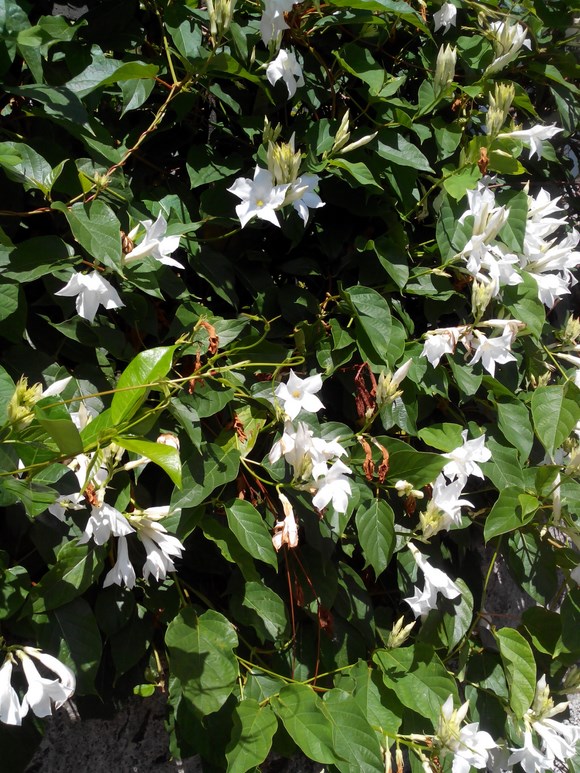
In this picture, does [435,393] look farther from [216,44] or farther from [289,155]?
[216,44]

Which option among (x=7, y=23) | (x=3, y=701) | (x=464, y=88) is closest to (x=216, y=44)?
(x=7, y=23)

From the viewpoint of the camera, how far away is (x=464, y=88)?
5.02ft

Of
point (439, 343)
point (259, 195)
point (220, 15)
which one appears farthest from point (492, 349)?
point (220, 15)

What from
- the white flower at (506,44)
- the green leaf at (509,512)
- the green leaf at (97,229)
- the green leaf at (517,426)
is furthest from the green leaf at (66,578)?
the white flower at (506,44)

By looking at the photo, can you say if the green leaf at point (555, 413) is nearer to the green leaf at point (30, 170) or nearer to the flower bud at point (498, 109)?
the flower bud at point (498, 109)

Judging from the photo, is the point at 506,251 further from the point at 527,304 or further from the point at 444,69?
the point at 444,69

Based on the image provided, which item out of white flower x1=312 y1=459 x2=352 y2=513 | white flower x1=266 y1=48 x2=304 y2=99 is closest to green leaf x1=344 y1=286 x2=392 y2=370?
white flower x1=312 y1=459 x2=352 y2=513

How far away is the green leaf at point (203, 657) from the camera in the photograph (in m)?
1.13

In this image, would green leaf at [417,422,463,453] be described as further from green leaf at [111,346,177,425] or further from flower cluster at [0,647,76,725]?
flower cluster at [0,647,76,725]

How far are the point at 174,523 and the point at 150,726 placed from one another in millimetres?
520

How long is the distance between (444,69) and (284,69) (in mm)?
361

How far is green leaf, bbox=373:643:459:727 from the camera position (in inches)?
52.8

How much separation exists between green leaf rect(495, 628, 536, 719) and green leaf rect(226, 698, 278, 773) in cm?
53

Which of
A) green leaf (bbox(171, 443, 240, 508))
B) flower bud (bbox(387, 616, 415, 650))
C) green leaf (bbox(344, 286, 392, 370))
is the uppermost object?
green leaf (bbox(344, 286, 392, 370))
